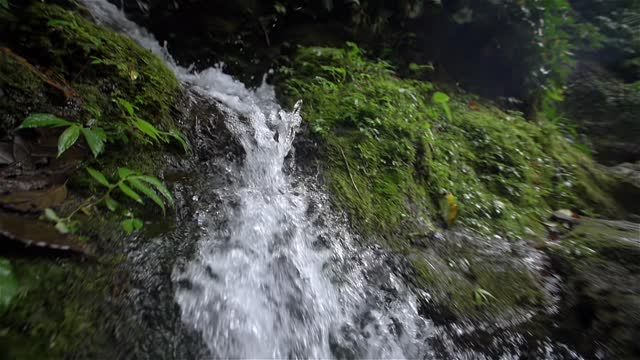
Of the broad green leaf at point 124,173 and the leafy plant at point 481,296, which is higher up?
the broad green leaf at point 124,173

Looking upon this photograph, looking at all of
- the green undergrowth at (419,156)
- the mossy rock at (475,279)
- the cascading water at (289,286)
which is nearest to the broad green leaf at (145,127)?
the cascading water at (289,286)

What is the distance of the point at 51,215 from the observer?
4.42 ft

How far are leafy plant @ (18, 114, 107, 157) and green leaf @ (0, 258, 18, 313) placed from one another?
1.66 ft

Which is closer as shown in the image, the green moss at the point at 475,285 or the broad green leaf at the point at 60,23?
the broad green leaf at the point at 60,23

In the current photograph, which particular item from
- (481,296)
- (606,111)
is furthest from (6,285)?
(606,111)

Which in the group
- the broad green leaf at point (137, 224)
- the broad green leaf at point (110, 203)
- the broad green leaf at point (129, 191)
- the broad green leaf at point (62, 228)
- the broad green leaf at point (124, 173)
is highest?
the broad green leaf at point (124, 173)

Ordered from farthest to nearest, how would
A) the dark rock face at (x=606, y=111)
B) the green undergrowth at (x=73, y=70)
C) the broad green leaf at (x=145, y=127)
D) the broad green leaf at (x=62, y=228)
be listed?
the dark rock face at (x=606, y=111) < the broad green leaf at (x=145, y=127) < the green undergrowth at (x=73, y=70) < the broad green leaf at (x=62, y=228)

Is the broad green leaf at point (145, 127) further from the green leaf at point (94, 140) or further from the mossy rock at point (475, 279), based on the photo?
the mossy rock at point (475, 279)

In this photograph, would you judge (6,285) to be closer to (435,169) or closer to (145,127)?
(145,127)

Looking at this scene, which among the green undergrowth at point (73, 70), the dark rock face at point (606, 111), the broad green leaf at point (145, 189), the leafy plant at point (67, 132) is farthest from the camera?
the dark rock face at point (606, 111)

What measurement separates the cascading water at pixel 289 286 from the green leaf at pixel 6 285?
0.56 meters

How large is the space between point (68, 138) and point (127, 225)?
466mm

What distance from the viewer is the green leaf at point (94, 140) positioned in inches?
61.4

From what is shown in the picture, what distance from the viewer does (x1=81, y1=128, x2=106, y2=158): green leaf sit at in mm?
1560
